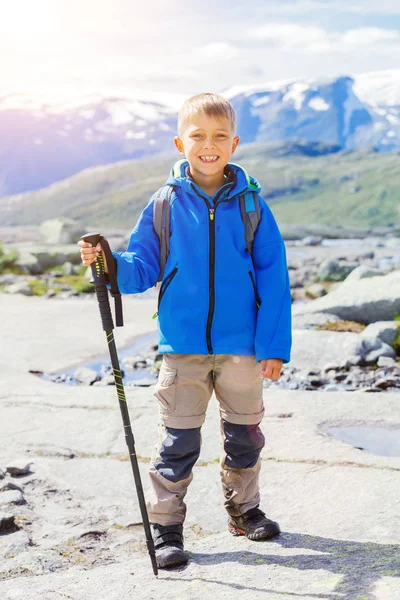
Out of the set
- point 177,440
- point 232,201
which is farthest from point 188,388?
point 232,201

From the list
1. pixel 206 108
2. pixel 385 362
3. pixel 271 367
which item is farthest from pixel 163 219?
pixel 385 362

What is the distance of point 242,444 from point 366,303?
28.7 ft

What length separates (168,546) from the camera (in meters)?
4.09

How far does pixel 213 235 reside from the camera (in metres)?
4.16

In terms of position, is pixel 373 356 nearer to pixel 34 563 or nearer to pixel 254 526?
pixel 254 526

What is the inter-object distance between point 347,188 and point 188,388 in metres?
187

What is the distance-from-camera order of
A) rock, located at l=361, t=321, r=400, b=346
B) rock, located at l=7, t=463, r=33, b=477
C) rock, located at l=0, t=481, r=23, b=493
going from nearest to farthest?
rock, located at l=0, t=481, r=23, b=493
rock, located at l=7, t=463, r=33, b=477
rock, located at l=361, t=321, r=400, b=346

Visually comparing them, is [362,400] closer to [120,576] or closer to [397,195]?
[120,576]

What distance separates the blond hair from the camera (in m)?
4.17

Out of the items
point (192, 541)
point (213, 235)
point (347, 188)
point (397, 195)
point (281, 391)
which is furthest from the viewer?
point (347, 188)

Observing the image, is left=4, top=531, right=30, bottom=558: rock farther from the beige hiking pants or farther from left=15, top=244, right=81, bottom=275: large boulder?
left=15, top=244, right=81, bottom=275: large boulder

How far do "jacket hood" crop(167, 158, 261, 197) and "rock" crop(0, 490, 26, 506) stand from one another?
2476 mm

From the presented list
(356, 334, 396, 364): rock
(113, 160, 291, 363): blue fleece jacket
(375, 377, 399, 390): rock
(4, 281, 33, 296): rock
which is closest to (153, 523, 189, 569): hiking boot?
(113, 160, 291, 363): blue fleece jacket

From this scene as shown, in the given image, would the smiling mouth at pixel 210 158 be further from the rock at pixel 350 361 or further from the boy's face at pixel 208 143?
the rock at pixel 350 361
